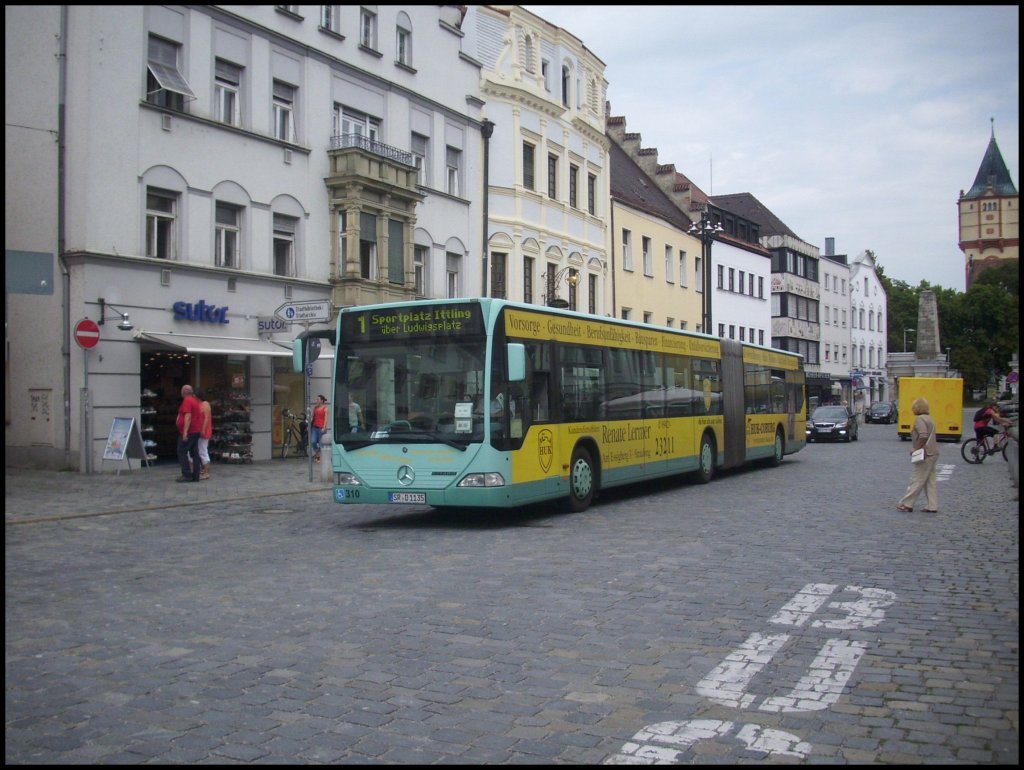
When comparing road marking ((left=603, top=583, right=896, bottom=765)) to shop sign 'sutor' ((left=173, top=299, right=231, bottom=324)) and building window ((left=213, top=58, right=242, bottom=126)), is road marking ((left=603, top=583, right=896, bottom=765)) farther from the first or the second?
building window ((left=213, top=58, right=242, bottom=126))

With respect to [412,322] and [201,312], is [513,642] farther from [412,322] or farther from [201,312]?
[201,312]

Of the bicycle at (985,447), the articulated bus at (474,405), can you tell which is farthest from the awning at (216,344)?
the bicycle at (985,447)

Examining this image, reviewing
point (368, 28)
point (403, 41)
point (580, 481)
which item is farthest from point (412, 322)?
point (403, 41)

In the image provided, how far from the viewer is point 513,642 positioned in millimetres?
6914

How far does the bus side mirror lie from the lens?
13055mm

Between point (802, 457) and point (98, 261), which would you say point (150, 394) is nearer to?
point (98, 261)

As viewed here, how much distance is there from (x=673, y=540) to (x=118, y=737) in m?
8.09

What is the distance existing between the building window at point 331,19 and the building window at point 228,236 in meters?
6.37

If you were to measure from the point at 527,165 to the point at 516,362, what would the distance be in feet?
87.9

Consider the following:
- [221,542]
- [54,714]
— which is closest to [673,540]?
[221,542]

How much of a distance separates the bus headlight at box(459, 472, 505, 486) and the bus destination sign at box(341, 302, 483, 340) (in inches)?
75.4

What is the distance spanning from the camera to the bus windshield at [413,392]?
1338 centimetres

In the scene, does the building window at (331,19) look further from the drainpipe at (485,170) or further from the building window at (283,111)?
the drainpipe at (485,170)

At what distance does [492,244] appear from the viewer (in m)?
36.2
